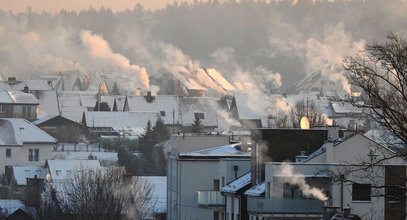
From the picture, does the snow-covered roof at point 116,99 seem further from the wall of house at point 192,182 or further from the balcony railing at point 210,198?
the balcony railing at point 210,198

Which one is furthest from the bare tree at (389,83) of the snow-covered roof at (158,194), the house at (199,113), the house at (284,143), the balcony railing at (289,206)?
the house at (199,113)

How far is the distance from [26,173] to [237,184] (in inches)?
1846

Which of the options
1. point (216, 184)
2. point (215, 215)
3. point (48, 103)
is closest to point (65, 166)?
point (216, 184)

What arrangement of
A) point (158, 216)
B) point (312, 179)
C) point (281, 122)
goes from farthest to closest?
point (281, 122) → point (158, 216) → point (312, 179)

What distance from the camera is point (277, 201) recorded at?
39812 mm

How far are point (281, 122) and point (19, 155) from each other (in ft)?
56.9

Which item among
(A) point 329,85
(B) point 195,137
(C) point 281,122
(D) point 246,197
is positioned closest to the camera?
(D) point 246,197

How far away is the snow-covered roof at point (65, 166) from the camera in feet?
283

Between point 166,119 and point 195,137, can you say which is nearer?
point 195,137

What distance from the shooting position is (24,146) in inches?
4289

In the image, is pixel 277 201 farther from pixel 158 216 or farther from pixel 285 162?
pixel 158 216

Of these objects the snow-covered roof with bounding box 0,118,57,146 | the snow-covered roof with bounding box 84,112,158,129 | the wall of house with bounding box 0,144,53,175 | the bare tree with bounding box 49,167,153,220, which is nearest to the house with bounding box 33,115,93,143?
the snow-covered roof with bounding box 84,112,158,129

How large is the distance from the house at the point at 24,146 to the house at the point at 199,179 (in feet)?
157

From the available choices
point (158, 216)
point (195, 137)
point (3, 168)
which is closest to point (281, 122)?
point (3, 168)
